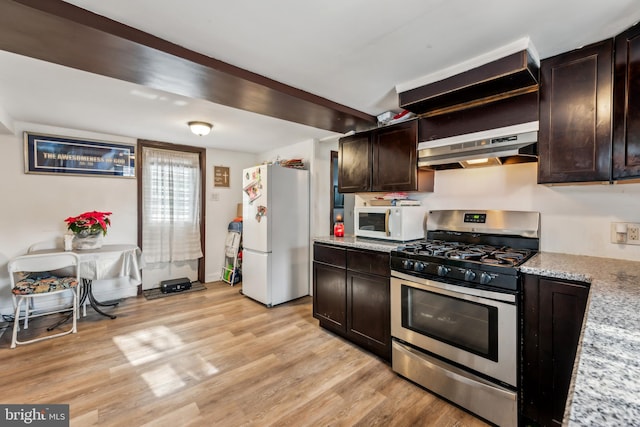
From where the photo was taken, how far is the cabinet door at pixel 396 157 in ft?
8.11

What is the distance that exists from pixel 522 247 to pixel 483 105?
109 cm

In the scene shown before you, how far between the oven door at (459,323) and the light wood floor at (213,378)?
345 millimetres

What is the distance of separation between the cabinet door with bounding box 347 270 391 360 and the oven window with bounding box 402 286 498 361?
0.22m

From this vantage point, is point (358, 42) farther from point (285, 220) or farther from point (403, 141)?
point (285, 220)

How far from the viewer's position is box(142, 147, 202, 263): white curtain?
405 cm

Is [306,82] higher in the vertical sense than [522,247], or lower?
higher

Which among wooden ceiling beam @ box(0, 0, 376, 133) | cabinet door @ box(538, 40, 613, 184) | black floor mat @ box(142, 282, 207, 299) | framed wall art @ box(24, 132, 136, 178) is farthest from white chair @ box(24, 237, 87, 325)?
cabinet door @ box(538, 40, 613, 184)

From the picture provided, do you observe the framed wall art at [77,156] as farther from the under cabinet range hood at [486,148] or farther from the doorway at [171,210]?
the under cabinet range hood at [486,148]

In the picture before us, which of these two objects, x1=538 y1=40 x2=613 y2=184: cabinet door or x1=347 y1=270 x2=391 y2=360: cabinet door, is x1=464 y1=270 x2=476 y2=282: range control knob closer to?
x1=347 y1=270 x2=391 y2=360: cabinet door

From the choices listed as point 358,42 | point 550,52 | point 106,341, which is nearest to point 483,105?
point 550,52

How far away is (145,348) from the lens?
99.3 inches

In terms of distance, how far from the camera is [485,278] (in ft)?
5.44

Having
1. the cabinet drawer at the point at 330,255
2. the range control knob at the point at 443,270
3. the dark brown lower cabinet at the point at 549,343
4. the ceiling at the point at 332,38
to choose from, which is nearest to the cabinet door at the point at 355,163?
the ceiling at the point at 332,38

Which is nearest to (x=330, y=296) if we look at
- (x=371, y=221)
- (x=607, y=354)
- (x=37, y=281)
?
(x=371, y=221)
